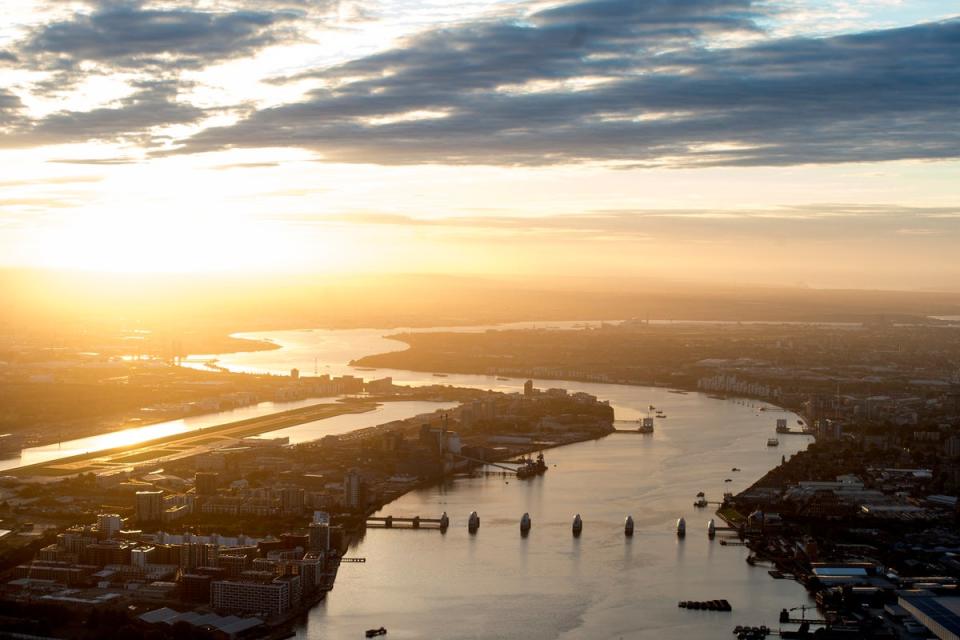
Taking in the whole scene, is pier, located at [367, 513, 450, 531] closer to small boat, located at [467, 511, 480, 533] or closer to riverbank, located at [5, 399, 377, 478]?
small boat, located at [467, 511, 480, 533]

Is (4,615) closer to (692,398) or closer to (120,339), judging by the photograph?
(692,398)

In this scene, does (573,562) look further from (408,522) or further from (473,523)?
(408,522)

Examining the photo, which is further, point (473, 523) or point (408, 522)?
point (408, 522)

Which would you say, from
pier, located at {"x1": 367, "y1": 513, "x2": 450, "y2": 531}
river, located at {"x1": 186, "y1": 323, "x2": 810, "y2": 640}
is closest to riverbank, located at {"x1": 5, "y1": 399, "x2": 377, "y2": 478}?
river, located at {"x1": 186, "y1": 323, "x2": 810, "y2": 640}

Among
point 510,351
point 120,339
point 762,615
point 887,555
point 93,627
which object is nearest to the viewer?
point 93,627

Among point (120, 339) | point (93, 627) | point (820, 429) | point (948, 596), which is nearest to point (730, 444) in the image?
point (820, 429)

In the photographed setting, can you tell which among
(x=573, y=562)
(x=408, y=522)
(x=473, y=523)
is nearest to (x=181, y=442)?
(x=408, y=522)

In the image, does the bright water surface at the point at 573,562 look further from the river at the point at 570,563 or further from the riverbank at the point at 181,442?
the riverbank at the point at 181,442
